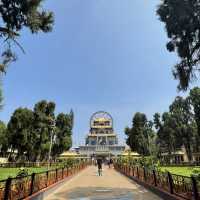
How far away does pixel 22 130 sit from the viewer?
44375 mm

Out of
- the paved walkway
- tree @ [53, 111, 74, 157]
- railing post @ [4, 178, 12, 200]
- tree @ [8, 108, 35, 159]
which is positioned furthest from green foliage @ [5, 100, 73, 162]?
railing post @ [4, 178, 12, 200]

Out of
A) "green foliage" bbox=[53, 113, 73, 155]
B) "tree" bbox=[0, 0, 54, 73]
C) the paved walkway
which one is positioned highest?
"green foliage" bbox=[53, 113, 73, 155]

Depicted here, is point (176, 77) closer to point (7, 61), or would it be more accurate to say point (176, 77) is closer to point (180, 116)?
point (7, 61)

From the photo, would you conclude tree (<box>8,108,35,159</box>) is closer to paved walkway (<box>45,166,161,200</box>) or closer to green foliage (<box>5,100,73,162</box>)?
green foliage (<box>5,100,73,162</box>)

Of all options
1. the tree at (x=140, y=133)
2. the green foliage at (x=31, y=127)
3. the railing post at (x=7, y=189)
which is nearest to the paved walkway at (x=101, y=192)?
the railing post at (x=7, y=189)

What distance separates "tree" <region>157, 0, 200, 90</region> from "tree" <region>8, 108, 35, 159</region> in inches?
1419

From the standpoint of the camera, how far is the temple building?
Answer: 278 feet

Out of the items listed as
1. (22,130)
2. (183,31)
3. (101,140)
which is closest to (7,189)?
(183,31)

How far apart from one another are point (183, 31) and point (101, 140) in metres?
81.1

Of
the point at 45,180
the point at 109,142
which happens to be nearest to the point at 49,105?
the point at 45,180

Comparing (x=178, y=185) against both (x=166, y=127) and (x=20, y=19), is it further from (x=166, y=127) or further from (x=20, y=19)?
(x=166, y=127)

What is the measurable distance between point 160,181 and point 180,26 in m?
6.66

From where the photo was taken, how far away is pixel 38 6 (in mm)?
10148

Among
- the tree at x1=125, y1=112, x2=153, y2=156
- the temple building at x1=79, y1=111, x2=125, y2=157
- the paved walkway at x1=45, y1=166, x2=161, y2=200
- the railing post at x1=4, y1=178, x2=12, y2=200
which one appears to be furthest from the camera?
the temple building at x1=79, y1=111, x2=125, y2=157
